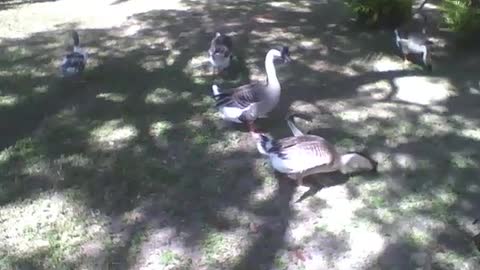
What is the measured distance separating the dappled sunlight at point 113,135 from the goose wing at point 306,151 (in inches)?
51.6

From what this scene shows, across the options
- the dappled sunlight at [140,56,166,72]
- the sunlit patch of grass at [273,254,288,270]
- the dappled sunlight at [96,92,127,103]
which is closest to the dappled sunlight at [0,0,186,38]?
the dappled sunlight at [140,56,166,72]

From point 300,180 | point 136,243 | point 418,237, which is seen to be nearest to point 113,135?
point 136,243

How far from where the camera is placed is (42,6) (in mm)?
9609

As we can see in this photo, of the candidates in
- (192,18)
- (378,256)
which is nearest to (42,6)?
(192,18)

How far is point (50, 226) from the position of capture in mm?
4129

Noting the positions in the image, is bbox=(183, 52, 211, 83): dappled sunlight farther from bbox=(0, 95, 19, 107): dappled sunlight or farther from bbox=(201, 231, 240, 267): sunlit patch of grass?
bbox=(201, 231, 240, 267): sunlit patch of grass

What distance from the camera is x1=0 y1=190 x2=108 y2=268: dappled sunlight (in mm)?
3916

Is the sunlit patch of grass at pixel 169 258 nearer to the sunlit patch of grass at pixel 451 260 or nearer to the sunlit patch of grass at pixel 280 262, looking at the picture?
the sunlit patch of grass at pixel 280 262

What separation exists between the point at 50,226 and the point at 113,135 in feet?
4.12

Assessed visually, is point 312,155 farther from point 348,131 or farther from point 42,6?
point 42,6

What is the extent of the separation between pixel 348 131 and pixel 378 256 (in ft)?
5.31

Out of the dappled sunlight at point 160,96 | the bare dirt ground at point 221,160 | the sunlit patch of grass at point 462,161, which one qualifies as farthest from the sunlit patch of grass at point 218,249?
the dappled sunlight at point 160,96

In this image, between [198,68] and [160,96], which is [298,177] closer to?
[160,96]

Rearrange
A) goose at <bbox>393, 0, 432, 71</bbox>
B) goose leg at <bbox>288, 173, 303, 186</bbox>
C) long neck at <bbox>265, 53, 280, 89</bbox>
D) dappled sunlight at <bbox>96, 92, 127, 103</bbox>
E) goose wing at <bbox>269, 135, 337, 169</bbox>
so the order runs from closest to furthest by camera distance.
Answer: goose wing at <bbox>269, 135, 337, 169</bbox> < goose leg at <bbox>288, 173, 303, 186</bbox> < long neck at <bbox>265, 53, 280, 89</bbox> < dappled sunlight at <bbox>96, 92, 127, 103</bbox> < goose at <bbox>393, 0, 432, 71</bbox>
